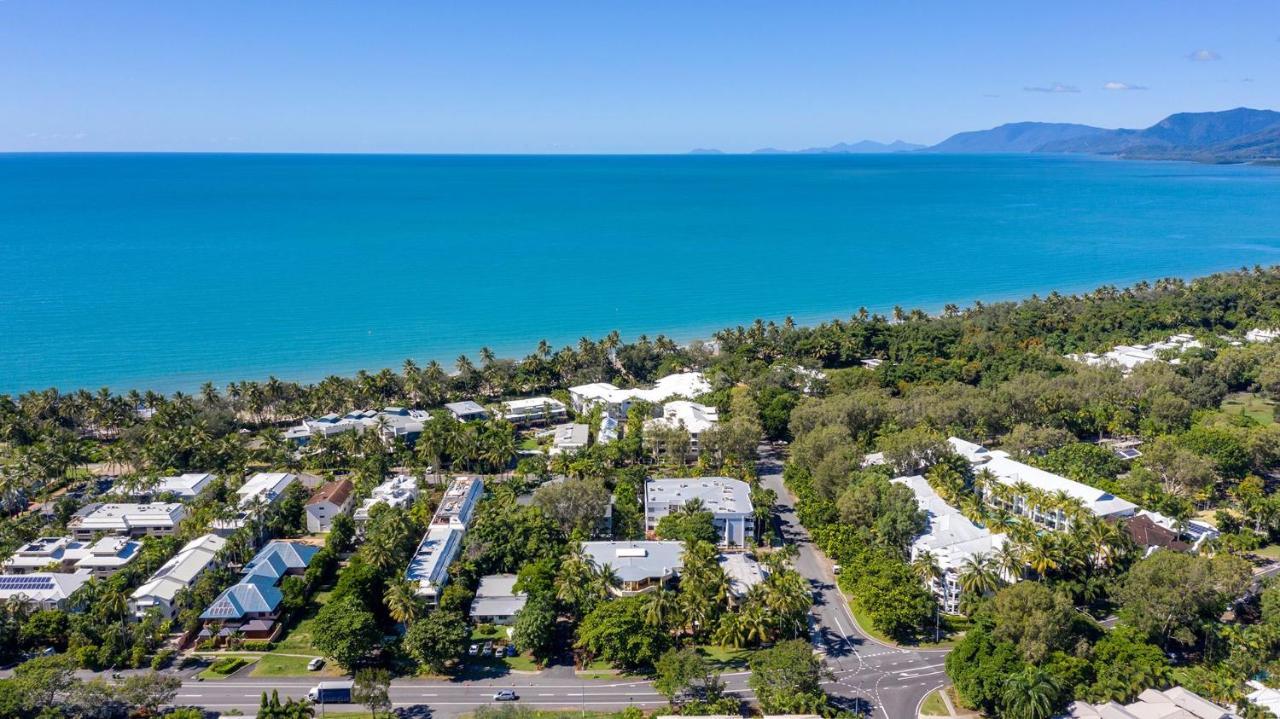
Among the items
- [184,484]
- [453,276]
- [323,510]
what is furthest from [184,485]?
[453,276]

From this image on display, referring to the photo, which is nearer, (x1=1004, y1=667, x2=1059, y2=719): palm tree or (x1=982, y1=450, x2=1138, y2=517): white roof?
(x1=1004, y1=667, x2=1059, y2=719): palm tree

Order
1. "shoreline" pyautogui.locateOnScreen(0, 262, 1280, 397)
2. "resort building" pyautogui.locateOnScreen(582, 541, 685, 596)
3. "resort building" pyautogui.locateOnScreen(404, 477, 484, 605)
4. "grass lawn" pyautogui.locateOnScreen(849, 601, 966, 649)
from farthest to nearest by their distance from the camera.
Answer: "shoreline" pyautogui.locateOnScreen(0, 262, 1280, 397)
"resort building" pyautogui.locateOnScreen(582, 541, 685, 596)
"resort building" pyautogui.locateOnScreen(404, 477, 484, 605)
"grass lawn" pyautogui.locateOnScreen(849, 601, 966, 649)

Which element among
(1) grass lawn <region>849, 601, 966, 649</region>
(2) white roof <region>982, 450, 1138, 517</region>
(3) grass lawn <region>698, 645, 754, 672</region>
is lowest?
(1) grass lawn <region>849, 601, 966, 649</region>

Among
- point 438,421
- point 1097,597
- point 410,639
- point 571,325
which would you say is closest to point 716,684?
point 410,639

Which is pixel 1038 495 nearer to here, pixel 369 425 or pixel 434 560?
pixel 434 560

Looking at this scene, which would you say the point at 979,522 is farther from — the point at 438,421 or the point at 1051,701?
the point at 438,421

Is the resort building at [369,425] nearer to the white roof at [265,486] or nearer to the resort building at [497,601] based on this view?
the white roof at [265,486]

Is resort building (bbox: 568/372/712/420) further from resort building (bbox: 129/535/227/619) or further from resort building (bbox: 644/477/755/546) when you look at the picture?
resort building (bbox: 129/535/227/619)

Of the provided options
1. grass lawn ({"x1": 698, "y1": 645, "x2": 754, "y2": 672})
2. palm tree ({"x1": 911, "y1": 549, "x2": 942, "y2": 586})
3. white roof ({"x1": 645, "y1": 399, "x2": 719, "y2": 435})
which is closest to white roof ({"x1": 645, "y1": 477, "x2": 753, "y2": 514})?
white roof ({"x1": 645, "y1": 399, "x2": 719, "y2": 435})
